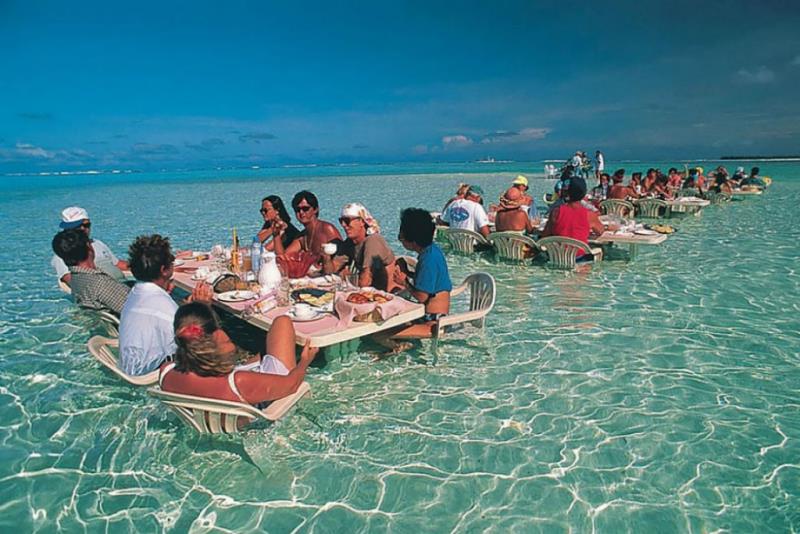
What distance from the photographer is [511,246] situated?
8.55 m

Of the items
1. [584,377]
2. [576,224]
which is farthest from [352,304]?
[576,224]

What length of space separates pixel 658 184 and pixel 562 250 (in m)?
11.7

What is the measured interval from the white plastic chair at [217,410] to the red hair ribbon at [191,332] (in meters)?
0.32

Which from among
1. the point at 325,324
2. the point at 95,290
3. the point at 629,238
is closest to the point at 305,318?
the point at 325,324

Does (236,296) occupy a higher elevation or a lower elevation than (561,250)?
higher

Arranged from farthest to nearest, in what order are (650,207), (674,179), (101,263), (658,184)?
(674,179)
(658,184)
(650,207)
(101,263)

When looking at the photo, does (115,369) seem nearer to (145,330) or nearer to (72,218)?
(145,330)

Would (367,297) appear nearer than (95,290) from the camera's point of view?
Yes

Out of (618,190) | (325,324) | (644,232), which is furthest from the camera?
(618,190)

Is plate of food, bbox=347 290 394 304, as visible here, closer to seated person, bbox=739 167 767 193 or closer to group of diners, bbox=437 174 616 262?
group of diners, bbox=437 174 616 262

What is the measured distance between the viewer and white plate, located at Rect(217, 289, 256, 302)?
4.08 meters

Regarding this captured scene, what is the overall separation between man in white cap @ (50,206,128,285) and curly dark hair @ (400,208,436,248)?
11.3 ft

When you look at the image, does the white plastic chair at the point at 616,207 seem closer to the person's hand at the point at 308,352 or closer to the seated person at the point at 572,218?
the seated person at the point at 572,218

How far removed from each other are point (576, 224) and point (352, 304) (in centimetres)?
542
